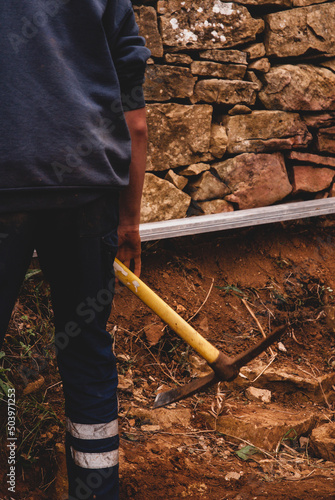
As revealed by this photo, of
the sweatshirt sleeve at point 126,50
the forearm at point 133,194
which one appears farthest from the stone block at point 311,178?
the sweatshirt sleeve at point 126,50

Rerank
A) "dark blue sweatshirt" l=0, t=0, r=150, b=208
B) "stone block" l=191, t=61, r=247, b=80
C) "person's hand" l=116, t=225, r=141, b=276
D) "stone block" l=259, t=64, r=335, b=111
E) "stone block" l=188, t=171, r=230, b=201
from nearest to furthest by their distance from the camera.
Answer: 1. "dark blue sweatshirt" l=0, t=0, r=150, b=208
2. "person's hand" l=116, t=225, r=141, b=276
3. "stone block" l=191, t=61, r=247, b=80
4. "stone block" l=188, t=171, r=230, b=201
5. "stone block" l=259, t=64, r=335, b=111

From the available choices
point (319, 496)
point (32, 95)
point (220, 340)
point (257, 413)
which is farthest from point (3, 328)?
point (220, 340)

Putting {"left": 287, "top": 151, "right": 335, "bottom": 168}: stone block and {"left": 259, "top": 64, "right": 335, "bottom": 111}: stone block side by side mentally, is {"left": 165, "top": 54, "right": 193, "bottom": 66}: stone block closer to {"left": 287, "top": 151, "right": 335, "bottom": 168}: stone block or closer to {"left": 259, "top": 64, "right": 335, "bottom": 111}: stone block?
{"left": 259, "top": 64, "right": 335, "bottom": 111}: stone block

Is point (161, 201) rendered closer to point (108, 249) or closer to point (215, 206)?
point (215, 206)

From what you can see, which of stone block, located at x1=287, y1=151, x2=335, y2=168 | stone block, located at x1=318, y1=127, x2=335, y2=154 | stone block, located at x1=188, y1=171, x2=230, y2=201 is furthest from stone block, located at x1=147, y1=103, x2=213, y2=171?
stone block, located at x1=318, y1=127, x2=335, y2=154

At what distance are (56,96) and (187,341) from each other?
101 cm

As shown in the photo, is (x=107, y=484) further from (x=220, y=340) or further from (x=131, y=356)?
(x=220, y=340)

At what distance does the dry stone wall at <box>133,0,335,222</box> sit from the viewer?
3133 millimetres

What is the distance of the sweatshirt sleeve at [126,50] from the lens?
138cm

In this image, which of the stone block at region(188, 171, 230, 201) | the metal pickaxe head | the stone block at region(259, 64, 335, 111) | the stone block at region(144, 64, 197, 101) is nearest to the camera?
the metal pickaxe head

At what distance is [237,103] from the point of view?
3396mm

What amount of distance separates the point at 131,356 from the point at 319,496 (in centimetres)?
124

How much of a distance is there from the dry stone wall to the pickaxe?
142 centimetres

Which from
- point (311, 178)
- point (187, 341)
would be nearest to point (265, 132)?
point (311, 178)
